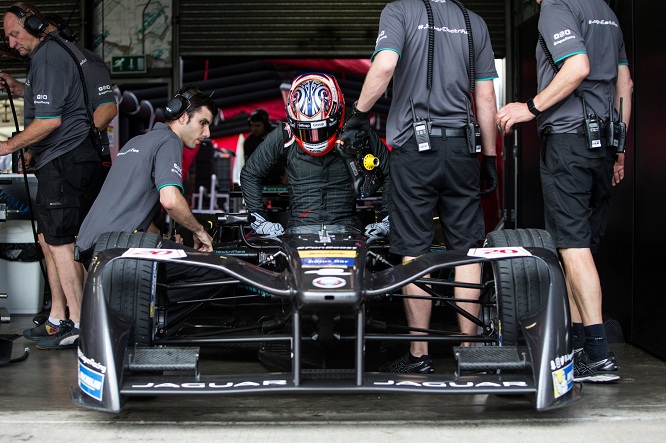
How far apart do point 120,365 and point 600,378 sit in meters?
2.18

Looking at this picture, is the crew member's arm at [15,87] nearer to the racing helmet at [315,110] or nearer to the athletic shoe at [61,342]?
the athletic shoe at [61,342]

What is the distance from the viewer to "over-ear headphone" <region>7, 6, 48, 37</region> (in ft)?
17.1

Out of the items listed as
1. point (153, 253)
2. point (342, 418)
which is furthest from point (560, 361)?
point (153, 253)

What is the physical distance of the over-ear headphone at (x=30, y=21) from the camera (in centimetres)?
521

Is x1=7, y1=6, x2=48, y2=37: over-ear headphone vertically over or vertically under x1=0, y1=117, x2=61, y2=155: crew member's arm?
over

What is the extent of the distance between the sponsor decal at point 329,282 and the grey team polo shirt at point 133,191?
168 centimetres

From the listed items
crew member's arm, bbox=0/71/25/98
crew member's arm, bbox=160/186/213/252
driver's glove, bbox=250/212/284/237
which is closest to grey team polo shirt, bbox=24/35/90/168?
crew member's arm, bbox=0/71/25/98

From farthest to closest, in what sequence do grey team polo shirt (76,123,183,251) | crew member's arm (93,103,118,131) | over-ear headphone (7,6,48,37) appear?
1. crew member's arm (93,103,118,131)
2. over-ear headphone (7,6,48,37)
3. grey team polo shirt (76,123,183,251)

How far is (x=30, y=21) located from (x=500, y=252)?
11.3 feet

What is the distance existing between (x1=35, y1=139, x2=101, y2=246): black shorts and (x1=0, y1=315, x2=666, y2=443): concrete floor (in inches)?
54.3

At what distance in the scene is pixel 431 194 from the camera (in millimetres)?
4098

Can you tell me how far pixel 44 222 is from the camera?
5098 millimetres

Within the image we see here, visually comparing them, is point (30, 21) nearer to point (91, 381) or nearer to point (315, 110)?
point (315, 110)

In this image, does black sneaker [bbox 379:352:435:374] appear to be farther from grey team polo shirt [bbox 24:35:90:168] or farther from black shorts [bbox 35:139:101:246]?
grey team polo shirt [bbox 24:35:90:168]
